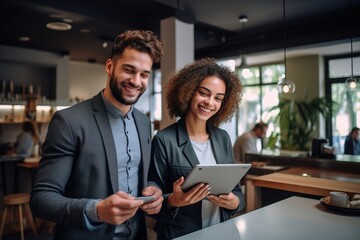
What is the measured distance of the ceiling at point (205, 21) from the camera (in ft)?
14.8

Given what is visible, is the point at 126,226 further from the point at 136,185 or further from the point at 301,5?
the point at 301,5

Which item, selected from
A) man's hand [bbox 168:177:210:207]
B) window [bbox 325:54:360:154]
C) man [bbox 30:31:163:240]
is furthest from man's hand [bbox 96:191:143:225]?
window [bbox 325:54:360:154]

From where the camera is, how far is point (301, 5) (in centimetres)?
474

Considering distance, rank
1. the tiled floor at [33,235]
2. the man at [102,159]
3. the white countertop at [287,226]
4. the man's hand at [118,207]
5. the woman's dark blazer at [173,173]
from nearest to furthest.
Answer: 1. the man's hand at [118,207]
2. the man at [102,159]
3. the white countertop at [287,226]
4. the woman's dark blazer at [173,173]
5. the tiled floor at [33,235]

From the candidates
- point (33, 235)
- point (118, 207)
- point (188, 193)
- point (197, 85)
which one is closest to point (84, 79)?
point (33, 235)

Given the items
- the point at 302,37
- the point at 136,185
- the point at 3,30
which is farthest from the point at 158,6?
the point at 136,185

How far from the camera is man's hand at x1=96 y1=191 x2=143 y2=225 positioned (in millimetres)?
1038

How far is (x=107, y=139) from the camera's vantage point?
4.53ft

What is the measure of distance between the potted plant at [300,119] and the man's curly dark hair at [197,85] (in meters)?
5.40

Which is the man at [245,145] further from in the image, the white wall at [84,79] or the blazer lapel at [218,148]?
the white wall at [84,79]

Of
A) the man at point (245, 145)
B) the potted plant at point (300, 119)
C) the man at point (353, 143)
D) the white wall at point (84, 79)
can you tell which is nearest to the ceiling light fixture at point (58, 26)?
the white wall at point (84, 79)

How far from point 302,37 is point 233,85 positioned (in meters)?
3.94

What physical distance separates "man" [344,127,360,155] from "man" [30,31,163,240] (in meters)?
3.00

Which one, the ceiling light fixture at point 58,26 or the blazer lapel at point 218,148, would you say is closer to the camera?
the blazer lapel at point 218,148
